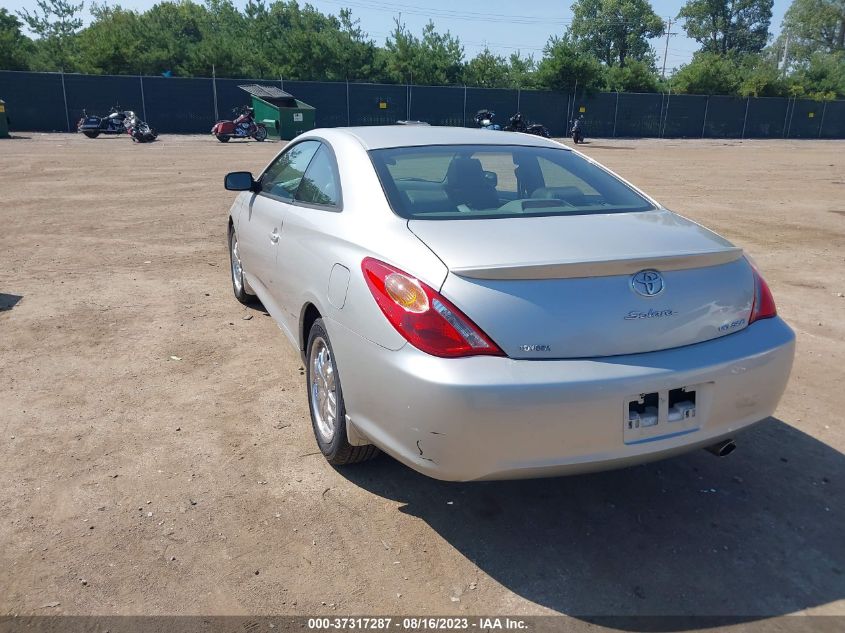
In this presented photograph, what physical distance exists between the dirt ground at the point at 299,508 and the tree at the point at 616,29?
90.8m

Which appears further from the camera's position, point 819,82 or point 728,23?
point 728,23

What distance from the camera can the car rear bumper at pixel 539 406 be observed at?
2.55 metres

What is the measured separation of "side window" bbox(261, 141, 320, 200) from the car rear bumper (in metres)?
1.89

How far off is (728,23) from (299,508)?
10666 centimetres

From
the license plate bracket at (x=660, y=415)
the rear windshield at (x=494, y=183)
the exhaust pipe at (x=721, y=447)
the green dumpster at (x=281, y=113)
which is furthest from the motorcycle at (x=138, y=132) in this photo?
the license plate bracket at (x=660, y=415)

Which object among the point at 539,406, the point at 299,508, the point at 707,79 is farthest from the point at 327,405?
the point at 707,79

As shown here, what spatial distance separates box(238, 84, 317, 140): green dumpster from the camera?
2862cm

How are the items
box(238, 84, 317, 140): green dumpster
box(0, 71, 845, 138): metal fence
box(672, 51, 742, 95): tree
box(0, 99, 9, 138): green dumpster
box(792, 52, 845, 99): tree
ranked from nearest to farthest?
1. box(0, 99, 9, 138): green dumpster
2. box(238, 84, 317, 140): green dumpster
3. box(0, 71, 845, 138): metal fence
4. box(672, 51, 742, 95): tree
5. box(792, 52, 845, 99): tree

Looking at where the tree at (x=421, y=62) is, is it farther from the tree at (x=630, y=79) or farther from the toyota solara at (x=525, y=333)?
the toyota solara at (x=525, y=333)

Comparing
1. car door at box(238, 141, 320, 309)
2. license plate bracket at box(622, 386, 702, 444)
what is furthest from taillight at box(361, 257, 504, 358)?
car door at box(238, 141, 320, 309)

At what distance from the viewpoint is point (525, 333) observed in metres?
2.61

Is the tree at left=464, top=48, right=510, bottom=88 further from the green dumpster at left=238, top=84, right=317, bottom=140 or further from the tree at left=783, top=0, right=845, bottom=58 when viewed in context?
the tree at left=783, top=0, right=845, bottom=58

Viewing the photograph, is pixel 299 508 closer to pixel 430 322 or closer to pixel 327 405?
pixel 327 405

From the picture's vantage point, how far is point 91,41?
147ft
